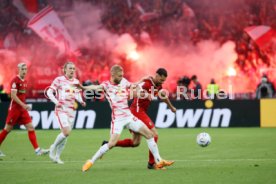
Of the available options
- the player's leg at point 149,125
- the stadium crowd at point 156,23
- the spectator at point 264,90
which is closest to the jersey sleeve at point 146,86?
the player's leg at point 149,125

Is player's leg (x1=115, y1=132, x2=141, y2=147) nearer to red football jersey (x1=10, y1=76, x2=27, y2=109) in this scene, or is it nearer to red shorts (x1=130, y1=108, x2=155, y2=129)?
red shorts (x1=130, y1=108, x2=155, y2=129)

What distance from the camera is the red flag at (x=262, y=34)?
144 ft

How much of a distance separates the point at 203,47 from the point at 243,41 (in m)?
2.55

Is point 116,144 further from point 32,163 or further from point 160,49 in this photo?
point 160,49

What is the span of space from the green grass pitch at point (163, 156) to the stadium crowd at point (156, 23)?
843 inches

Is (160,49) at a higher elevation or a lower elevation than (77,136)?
higher

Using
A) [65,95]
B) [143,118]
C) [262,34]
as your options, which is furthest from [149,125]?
[262,34]

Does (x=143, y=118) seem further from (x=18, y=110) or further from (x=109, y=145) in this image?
(x=18, y=110)

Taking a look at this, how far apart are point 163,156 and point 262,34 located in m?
29.2

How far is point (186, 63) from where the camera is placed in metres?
44.6

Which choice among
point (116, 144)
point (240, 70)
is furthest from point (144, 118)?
point (240, 70)

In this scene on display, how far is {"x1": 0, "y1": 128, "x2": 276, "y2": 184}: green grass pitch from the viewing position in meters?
11.8

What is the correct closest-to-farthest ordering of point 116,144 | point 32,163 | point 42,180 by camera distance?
1. point 42,180
2. point 116,144
3. point 32,163

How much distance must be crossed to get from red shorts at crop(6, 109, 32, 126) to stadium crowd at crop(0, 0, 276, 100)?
87.8 ft
